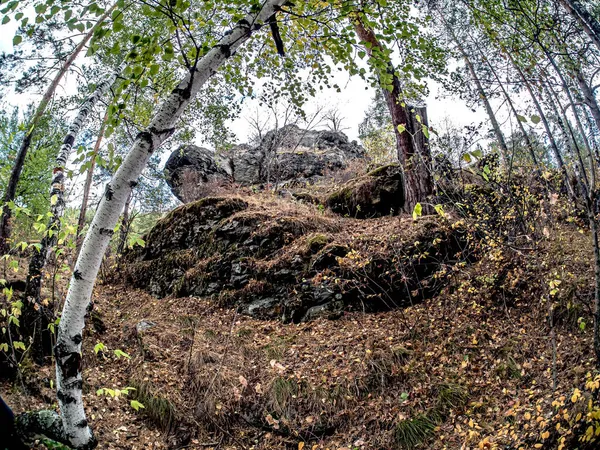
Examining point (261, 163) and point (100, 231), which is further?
point (261, 163)

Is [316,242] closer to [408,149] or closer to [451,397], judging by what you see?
[408,149]

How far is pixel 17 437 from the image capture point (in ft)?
9.34

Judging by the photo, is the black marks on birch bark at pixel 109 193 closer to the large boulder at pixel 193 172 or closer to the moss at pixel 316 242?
the moss at pixel 316 242

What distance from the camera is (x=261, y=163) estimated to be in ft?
50.7

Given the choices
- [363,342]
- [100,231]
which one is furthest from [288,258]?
[100,231]

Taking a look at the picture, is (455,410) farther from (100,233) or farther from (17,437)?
Result: (17,437)

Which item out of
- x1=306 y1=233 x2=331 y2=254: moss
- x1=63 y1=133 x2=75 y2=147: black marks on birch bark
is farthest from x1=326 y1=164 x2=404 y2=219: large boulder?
x1=63 y1=133 x2=75 y2=147: black marks on birch bark

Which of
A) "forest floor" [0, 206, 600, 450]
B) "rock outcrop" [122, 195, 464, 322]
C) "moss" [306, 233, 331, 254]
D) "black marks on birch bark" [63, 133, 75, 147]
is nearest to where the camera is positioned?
"forest floor" [0, 206, 600, 450]

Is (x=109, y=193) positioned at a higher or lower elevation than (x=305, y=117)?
lower

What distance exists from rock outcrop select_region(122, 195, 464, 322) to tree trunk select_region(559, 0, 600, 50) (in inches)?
114

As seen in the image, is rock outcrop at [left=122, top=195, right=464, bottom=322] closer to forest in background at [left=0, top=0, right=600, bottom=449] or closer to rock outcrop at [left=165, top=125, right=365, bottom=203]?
forest in background at [left=0, top=0, right=600, bottom=449]

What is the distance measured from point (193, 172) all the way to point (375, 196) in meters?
7.39

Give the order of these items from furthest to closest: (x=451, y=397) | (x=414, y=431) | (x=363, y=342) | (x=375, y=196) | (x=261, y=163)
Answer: (x=261, y=163)
(x=375, y=196)
(x=363, y=342)
(x=451, y=397)
(x=414, y=431)

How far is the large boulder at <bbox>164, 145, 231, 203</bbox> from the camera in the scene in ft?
40.3
